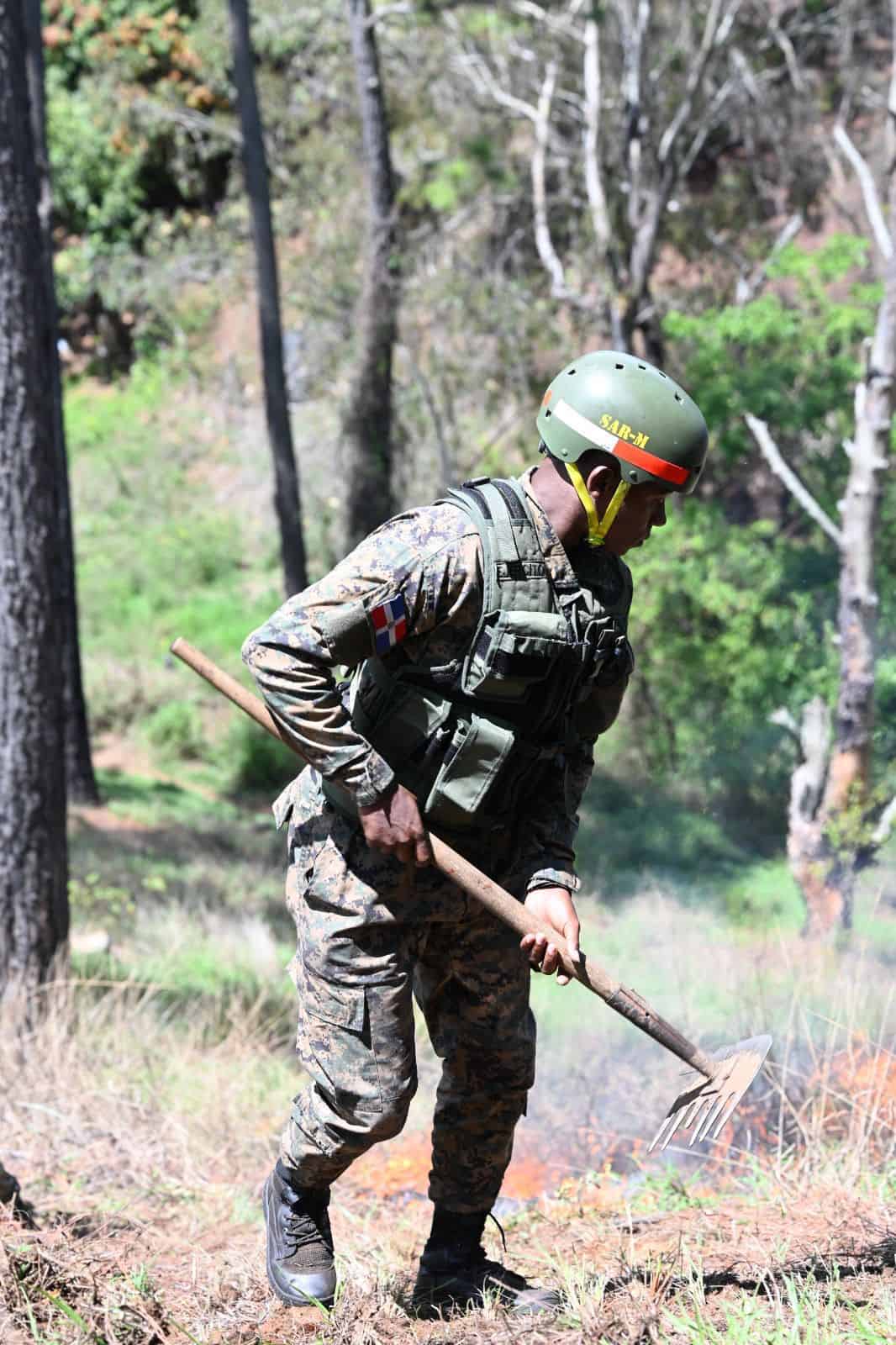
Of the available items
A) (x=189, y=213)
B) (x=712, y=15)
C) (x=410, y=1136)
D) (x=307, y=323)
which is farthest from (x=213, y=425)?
(x=410, y=1136)

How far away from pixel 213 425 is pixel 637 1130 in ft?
54.7

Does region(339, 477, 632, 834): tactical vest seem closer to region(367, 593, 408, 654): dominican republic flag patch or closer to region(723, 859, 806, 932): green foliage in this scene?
region(367, 593, 408, 654): dominican republic flag patch

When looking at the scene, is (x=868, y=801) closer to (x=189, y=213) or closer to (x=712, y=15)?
(x=712, y=15)

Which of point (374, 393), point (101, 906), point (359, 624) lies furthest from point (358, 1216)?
point (374, 393)

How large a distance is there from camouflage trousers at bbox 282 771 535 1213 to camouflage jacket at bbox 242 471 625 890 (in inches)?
9.9

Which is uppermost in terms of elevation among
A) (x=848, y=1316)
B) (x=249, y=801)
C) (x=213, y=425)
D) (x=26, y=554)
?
(x=26, y=554)

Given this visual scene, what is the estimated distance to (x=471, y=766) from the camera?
277 centimetres

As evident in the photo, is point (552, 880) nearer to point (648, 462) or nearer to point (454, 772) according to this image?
point (454, 772)

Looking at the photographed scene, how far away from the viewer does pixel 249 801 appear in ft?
42.6

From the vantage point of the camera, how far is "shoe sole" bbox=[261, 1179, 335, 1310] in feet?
9.69

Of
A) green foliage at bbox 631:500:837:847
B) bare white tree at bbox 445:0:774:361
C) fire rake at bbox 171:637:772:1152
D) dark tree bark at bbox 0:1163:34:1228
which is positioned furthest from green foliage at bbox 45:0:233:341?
fire rake at bbox 171:637:772:1152

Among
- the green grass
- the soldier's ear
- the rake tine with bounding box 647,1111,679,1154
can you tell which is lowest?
the green grass

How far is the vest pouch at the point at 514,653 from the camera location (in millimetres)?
2691

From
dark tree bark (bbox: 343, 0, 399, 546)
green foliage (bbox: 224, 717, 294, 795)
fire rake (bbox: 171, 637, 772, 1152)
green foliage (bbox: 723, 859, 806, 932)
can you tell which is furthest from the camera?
dark tree bark (bbox: 343, 0, 399, 546)
